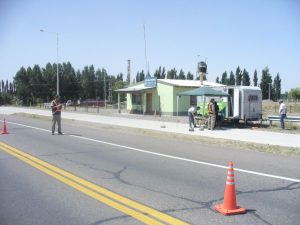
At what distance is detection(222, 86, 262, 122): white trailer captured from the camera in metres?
23.6

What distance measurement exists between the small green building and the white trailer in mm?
11000

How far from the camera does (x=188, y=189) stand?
300 inches

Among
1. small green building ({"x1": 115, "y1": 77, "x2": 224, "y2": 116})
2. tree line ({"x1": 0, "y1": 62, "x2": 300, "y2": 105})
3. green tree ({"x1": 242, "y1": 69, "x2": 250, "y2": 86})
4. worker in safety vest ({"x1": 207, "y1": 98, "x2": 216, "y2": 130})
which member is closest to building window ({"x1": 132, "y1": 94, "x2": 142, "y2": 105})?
small green building ({"x1": 115, "y1": 77, "x2": 224, "y2": 116})

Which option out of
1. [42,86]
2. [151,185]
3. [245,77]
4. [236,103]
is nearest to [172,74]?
[245,77]

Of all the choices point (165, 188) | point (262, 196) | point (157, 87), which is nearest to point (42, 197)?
point (165, 188)

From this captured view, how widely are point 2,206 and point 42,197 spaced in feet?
2.32

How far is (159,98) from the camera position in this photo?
3931 centimetres

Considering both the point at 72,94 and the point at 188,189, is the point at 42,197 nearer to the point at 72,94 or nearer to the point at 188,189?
the point at 188,189

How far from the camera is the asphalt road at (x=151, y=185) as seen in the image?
5949 millimetres

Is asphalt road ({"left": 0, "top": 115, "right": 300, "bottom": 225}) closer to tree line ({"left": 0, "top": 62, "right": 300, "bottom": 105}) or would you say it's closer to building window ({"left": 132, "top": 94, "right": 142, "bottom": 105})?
building window ({"left": 132, "top": 94, "right": 142, "bottom": 105})

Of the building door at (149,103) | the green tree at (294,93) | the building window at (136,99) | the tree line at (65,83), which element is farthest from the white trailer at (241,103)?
the green tree at (294,93)

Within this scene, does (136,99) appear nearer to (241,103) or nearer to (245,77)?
(241,103)

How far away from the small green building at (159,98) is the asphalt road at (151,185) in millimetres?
22781

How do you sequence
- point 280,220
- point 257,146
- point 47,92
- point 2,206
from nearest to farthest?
1. point 280,220
2. point 2,206
3. point 257,146
4. point 47,92
